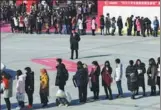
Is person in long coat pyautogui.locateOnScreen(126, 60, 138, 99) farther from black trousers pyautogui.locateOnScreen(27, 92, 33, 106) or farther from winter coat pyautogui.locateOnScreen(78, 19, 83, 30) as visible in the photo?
winter coat pyautogui.locateOnScreen(78, 19, 83, 30)

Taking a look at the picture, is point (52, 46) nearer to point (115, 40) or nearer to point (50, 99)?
point (115, 40)

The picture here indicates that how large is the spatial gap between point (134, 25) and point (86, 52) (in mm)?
6482

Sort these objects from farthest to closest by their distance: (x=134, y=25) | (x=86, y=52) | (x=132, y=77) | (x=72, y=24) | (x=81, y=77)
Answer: (x=72, y=24) → (x=134, y=25) → (x=86, y=52) → (x=132, y=77) → (x=81, y=77)

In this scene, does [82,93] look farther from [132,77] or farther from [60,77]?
[132,77]

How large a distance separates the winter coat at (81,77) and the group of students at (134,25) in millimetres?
16408

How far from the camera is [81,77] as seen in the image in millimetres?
15875

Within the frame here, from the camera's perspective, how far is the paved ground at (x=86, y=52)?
52.6 feet

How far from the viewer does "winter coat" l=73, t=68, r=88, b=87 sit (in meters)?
15.9

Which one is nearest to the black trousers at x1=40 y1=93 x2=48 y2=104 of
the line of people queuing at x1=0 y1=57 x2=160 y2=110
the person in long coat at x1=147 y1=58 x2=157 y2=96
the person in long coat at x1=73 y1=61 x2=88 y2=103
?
the line of people queuing at x1=0 y1=57 x2=160 y2=110

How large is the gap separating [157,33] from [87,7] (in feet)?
32.3

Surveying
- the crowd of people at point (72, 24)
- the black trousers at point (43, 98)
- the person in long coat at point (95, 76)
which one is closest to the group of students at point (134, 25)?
the crowd of people at point (72, 24)

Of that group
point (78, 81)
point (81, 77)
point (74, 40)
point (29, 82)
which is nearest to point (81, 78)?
point (81, 77)

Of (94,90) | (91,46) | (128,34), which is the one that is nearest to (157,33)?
(128,34)

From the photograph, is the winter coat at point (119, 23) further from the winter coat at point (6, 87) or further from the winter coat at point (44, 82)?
the winter coat at point (6, 87)
